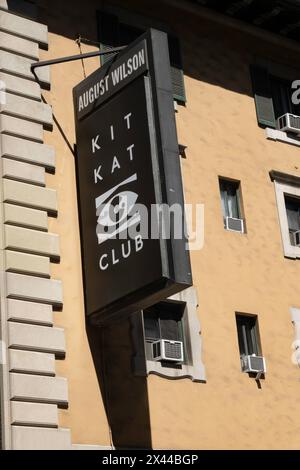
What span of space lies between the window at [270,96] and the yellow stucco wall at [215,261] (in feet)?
0.69

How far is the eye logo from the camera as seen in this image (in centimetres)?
1925

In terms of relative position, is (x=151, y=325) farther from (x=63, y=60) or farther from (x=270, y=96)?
(x=270, y=96)

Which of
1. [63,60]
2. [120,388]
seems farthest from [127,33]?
[120,388]

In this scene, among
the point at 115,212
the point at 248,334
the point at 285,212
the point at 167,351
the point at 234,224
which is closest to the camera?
the point at 115,212

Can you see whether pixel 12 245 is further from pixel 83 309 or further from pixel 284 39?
pixel 284 39

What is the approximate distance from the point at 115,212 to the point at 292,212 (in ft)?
20.0

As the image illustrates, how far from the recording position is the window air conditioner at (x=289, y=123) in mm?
24922

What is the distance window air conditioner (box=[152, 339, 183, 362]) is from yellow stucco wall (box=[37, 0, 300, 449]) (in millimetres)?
395

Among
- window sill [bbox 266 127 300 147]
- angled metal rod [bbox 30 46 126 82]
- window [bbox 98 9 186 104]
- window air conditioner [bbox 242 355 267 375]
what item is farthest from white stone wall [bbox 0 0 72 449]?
window sill [bbox 266 127 300 147]

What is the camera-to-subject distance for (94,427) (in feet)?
62.6

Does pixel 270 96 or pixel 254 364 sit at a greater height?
pixel 270 96

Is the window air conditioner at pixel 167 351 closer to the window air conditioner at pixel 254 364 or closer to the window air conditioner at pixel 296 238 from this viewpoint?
the window air conditioner at pixel 254 364

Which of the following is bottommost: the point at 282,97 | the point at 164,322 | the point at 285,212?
the point at 164,322

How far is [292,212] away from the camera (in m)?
24.5
